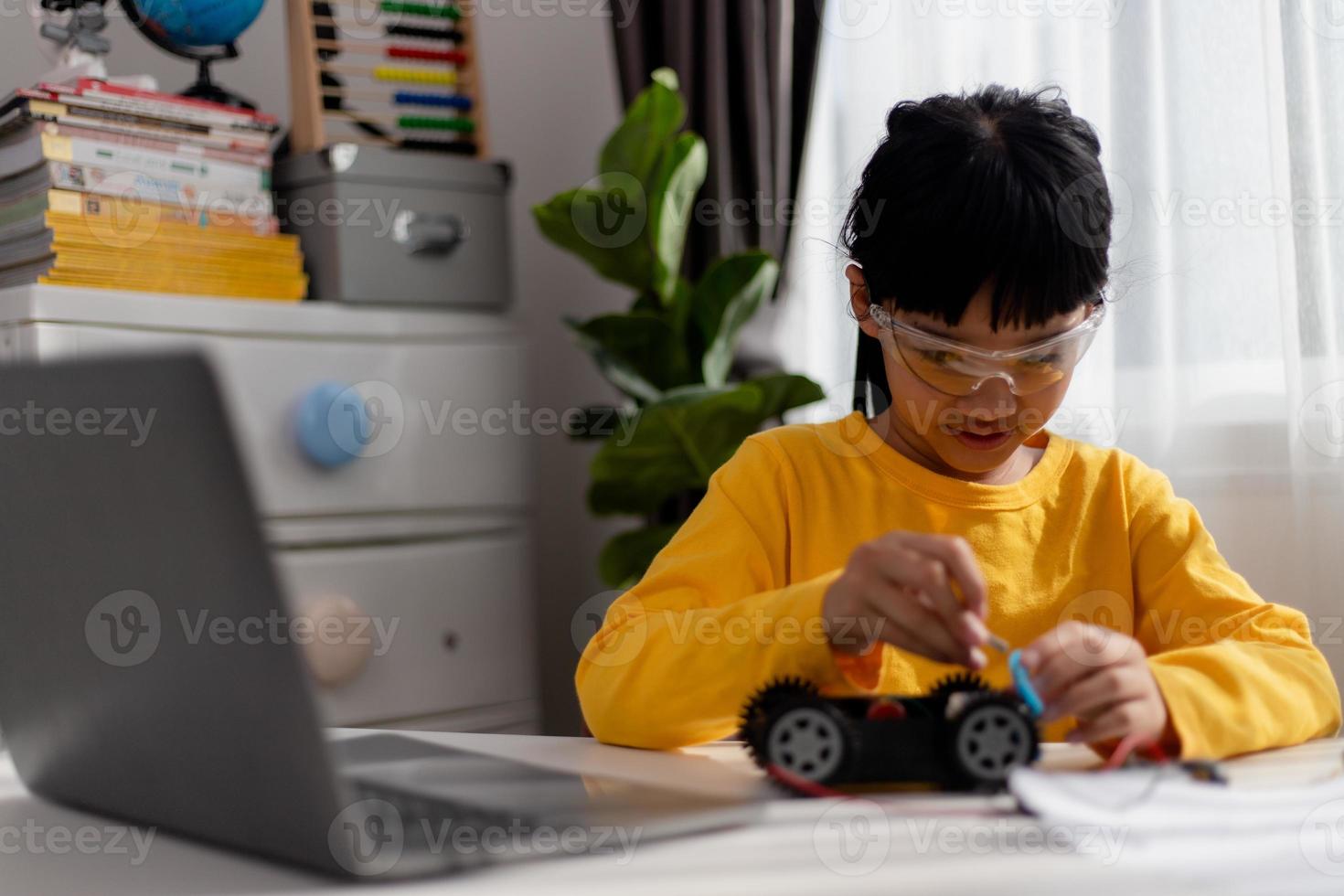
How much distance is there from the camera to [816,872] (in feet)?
1.56

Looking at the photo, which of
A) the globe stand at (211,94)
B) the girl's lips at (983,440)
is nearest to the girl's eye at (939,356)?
the girl's lips at (983,440)

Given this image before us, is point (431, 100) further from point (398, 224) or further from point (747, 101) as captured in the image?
point (747, 101)

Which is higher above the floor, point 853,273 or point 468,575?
point 853,273

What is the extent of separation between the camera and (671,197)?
191cm

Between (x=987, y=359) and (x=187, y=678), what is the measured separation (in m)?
0.56

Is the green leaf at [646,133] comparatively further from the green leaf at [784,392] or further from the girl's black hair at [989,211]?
the girl's black hair at [989,211]

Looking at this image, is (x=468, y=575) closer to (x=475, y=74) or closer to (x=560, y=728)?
(x=560, y=728)

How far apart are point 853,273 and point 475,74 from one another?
4.23 ft

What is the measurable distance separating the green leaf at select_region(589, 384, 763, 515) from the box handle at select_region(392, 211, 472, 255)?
1.35 feet

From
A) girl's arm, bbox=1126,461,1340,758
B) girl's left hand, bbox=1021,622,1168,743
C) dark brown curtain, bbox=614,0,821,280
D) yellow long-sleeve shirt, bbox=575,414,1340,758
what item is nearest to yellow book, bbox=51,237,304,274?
dark brown curtain, bbox=614,0,821,280

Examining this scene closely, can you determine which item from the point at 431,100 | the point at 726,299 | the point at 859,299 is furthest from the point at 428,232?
the point at 859,299

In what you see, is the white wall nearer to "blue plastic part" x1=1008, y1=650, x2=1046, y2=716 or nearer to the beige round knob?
the beige round knob

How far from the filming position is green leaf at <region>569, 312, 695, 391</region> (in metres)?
1.96

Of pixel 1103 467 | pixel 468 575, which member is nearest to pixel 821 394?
pixel 468 575
